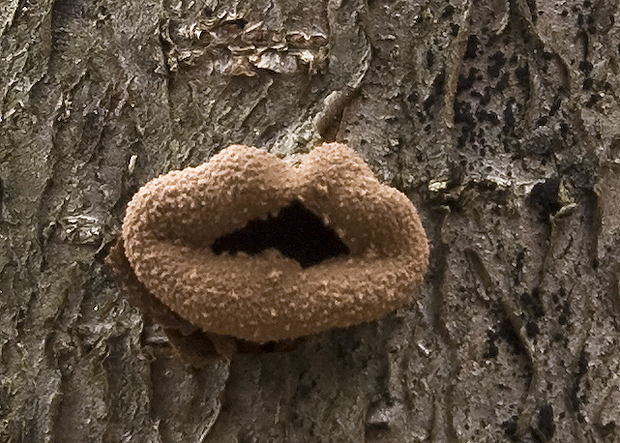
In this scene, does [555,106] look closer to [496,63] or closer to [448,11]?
[496,63]

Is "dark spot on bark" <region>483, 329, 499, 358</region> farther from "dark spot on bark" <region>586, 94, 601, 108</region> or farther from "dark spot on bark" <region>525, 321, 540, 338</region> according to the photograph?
"dark spot on bark" <region>586, 94, 601, 108</region>

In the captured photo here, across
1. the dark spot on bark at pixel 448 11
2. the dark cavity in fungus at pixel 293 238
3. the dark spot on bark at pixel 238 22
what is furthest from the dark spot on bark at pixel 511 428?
the dark spot on bark at pixel 238 22

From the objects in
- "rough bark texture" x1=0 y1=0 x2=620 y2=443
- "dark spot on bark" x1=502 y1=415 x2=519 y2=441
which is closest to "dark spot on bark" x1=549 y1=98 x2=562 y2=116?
"rough bark texture" x1=0 y1=0 x2=620 y2=443

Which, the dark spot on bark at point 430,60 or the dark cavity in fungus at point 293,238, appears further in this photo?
the dark spot on bark at point 430,60

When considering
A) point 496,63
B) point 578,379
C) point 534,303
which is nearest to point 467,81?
point 496,63

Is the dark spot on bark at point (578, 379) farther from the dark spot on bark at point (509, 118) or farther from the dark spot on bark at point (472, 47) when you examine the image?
the dark spot on bark at point (472, 47)

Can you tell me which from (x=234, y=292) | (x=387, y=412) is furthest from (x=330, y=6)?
(x=387, y=412)
